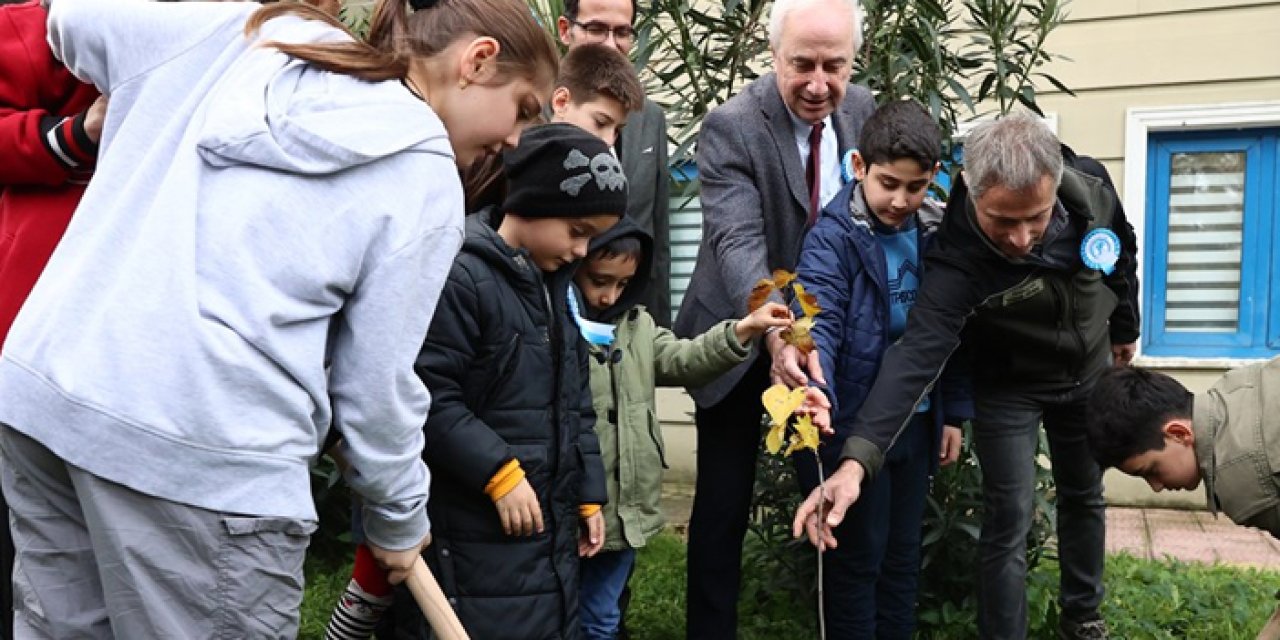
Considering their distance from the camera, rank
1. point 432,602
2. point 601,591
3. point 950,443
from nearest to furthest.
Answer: point 432,602 → point 601,591 → point 950,443

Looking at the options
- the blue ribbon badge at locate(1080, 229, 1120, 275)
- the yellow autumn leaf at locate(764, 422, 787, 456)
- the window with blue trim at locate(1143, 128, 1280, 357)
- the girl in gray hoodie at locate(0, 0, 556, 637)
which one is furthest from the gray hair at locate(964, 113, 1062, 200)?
the window with blue trim at locate(1143, 128, 1280, 357)

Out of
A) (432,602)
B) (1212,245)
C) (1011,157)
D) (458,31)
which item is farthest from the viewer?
(1212,245)

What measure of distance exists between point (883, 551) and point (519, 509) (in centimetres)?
119

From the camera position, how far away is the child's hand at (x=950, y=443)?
3.51m

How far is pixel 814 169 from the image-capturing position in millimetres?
3350

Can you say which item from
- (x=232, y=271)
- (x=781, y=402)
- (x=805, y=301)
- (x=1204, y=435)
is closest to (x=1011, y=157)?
(x=805, y=301)

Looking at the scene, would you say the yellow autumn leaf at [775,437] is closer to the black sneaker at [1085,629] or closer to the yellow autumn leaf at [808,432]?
the yellow autumn leaf at [808,432]

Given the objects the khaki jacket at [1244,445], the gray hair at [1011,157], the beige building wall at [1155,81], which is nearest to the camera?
the khaki jacket at [1244,445]

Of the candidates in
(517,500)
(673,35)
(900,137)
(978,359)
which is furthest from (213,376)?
(673,35)

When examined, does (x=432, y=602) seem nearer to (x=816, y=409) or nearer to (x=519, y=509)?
(x=519, y=509)

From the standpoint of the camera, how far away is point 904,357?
3086mm

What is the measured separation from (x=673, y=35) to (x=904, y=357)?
1.60 metres

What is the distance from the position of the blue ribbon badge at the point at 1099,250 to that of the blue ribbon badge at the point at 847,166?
639 millimetres

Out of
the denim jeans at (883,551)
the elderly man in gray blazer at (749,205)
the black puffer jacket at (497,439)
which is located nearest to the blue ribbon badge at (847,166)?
the elderly man in gray blazer at (749,205)
